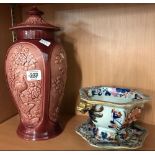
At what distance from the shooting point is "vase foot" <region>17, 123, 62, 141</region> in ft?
2.22

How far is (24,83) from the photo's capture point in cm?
64

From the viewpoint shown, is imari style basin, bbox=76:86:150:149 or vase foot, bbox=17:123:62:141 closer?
imari style basin, bbox=76:86:150:149

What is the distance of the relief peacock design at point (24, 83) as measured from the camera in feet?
2.07

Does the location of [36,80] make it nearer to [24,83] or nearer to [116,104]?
[24,83]

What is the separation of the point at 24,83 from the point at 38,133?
15 centimetres

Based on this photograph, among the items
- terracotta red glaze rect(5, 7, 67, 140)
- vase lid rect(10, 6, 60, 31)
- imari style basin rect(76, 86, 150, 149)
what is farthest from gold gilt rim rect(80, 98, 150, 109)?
vase lid rect(10, 6, 60, 31)

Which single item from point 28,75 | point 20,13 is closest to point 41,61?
point 28,75

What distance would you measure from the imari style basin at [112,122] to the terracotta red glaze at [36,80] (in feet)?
0.28

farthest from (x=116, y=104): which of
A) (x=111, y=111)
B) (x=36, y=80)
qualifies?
(x=36, y=80)

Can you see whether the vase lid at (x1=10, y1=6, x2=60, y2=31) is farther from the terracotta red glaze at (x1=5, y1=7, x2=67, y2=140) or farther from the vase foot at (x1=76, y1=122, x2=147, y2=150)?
the vase foot at (x1=76, y1=122, x2=147, y2=150)

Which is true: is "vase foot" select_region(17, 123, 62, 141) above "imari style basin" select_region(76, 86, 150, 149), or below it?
below

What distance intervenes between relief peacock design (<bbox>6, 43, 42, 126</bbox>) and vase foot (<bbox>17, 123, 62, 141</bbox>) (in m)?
0.02

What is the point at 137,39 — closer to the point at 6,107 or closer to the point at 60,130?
the point at 60,130

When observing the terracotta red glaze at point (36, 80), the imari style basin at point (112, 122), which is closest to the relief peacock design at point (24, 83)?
the terracotta red glaze at point (36, 80)
